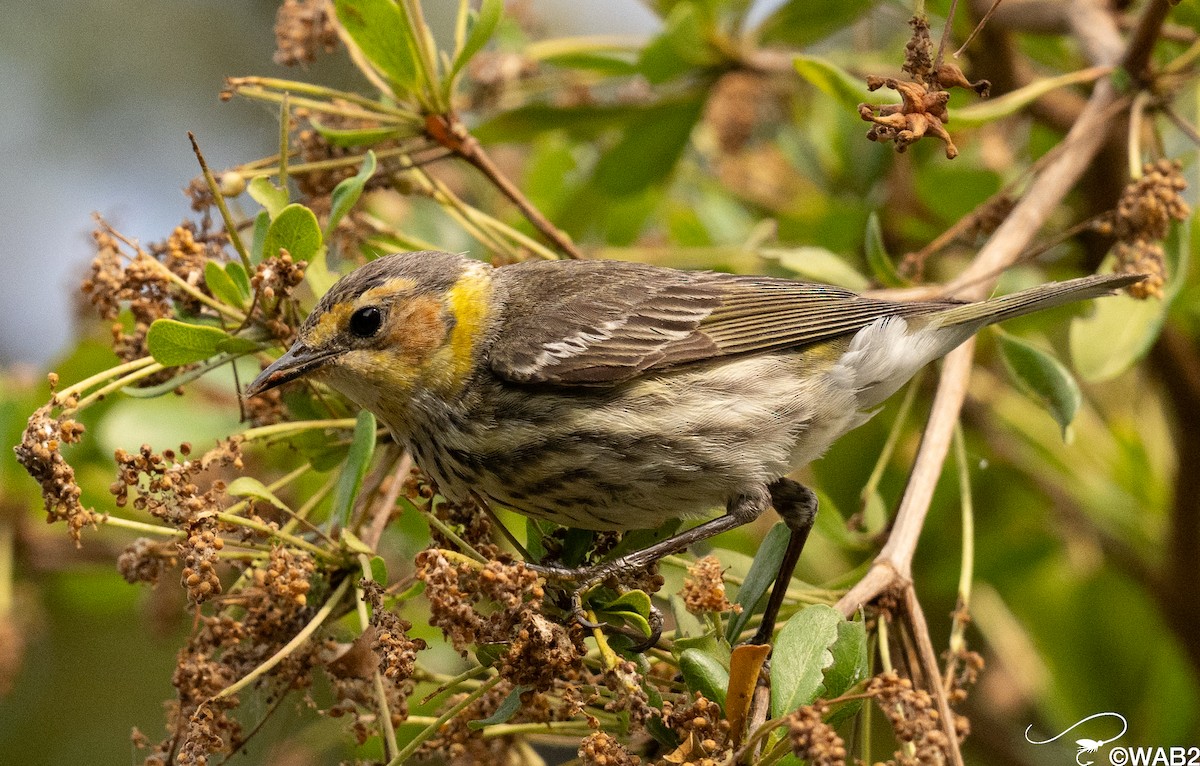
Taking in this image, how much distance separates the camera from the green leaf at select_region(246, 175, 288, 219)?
280 cm

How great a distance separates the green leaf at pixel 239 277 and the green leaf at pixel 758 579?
131 centimetres

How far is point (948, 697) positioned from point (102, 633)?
20.1ft

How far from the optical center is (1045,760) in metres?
4.41

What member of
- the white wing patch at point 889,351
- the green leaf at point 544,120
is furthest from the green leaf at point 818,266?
the green leaf at point 544,120

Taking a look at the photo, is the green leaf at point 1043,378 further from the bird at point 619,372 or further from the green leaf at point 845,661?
the green leaf at point 845,661

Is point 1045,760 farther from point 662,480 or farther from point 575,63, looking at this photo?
point 575,63

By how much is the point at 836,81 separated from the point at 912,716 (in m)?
1.82

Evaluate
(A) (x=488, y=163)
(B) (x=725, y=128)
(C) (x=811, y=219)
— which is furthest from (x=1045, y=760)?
(A) (x=488, y=163)

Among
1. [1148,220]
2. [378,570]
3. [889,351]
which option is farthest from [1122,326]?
[378,570]

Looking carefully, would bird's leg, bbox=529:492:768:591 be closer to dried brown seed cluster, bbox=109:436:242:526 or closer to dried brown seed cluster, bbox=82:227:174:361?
dried brown seed cluster, bbox=109:436:242:526

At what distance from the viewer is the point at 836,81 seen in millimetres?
3258

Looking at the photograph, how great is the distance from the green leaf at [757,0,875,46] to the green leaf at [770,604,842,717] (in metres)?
2.73

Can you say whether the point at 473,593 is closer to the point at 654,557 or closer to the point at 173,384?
the point at 654,557

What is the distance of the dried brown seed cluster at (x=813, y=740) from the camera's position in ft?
6.26
